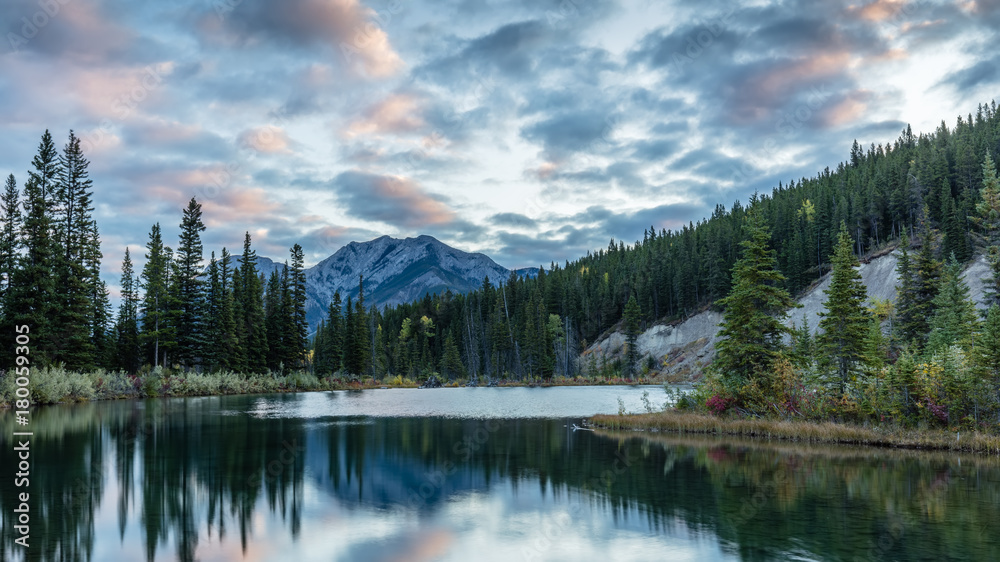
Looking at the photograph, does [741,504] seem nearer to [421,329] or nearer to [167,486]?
[167,486]

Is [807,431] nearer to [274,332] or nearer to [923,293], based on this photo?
[923,293]

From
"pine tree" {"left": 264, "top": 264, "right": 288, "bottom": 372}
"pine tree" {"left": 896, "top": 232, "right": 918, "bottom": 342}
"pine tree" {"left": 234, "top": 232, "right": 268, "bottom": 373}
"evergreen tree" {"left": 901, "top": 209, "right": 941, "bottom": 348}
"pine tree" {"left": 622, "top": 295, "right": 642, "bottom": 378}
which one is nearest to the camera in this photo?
"evergreen tree" {"left": 901, "top": 209, "right": 941, "bottom": 348}

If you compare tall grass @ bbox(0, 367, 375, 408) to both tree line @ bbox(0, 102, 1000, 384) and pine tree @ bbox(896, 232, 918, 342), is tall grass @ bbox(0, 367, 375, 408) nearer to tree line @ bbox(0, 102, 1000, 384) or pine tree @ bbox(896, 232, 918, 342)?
tree line @ bbox(0, 102, 1000, 384)

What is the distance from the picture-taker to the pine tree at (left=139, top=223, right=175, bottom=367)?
75.2m

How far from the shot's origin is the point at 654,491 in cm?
1900

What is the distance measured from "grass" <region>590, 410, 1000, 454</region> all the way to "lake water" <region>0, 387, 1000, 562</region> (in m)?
1.78

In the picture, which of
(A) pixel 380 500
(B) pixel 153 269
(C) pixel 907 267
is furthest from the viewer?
(B) pixel 153 269

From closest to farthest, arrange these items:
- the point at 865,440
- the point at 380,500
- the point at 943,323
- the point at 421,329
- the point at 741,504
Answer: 1. the point at 741,504
2. the point at 380,500
3. the point at 865,440
4. the point at 943,323
5. the point at 421,329

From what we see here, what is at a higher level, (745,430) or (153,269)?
(153,269)

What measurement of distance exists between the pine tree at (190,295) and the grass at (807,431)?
62.1 m

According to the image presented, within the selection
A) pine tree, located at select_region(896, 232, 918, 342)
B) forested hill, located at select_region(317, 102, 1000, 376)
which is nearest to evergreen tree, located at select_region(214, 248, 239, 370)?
forested hill, located at select_region(317, 102, 1000, 376)

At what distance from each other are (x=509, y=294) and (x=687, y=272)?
5219 cm

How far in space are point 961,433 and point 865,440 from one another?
3.76m

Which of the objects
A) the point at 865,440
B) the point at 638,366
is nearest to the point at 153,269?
the point at 865,440
